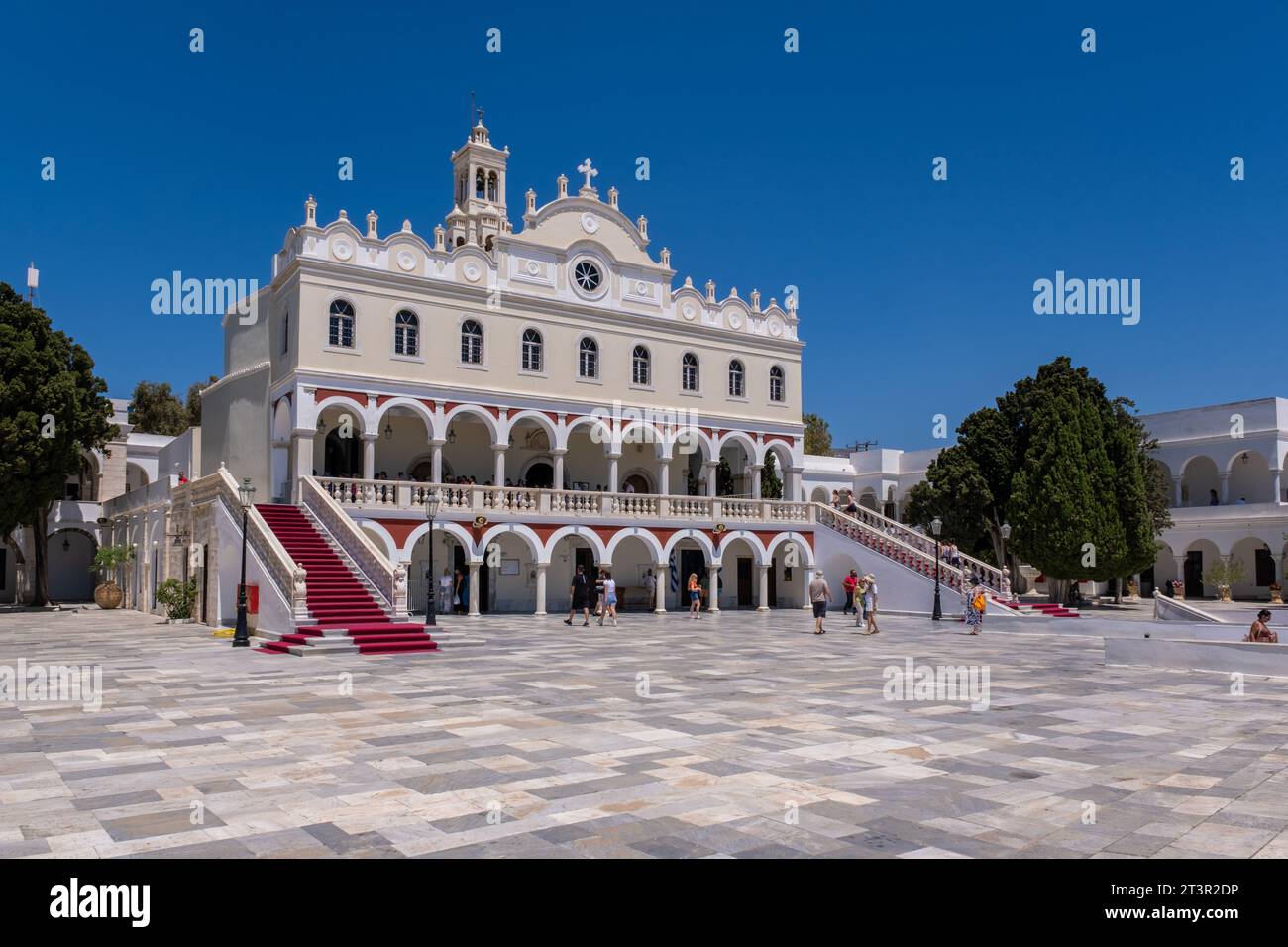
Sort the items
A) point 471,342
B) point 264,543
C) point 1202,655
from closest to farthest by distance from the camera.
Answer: point 1202,655 < point 264,543 < point 471,342

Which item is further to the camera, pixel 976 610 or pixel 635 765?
pixel 976 610

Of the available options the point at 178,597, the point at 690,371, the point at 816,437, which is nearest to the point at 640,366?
the point at 690,371

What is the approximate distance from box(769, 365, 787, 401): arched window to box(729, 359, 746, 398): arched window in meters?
1.35

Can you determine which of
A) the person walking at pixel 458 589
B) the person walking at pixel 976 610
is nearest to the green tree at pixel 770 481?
the person walking at pixel 458 589

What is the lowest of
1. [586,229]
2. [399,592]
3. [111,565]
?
[399,592]

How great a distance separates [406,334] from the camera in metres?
31.3

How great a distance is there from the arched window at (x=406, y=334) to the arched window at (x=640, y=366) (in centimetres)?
829

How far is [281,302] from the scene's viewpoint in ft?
102

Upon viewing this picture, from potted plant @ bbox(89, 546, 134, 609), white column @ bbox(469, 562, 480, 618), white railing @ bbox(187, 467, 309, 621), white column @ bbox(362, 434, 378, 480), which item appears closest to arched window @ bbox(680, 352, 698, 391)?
white column @ bbox(469, 562, 480, 618)

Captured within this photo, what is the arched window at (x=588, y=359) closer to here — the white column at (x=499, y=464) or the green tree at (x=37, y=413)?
the white column at (x=499, y=464)

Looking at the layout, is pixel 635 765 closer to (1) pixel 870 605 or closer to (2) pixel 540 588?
(1) pixel 870 605

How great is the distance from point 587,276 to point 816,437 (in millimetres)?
41438

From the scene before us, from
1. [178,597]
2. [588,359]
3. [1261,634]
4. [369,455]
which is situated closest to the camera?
[1261,634]

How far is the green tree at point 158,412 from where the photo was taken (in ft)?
213
